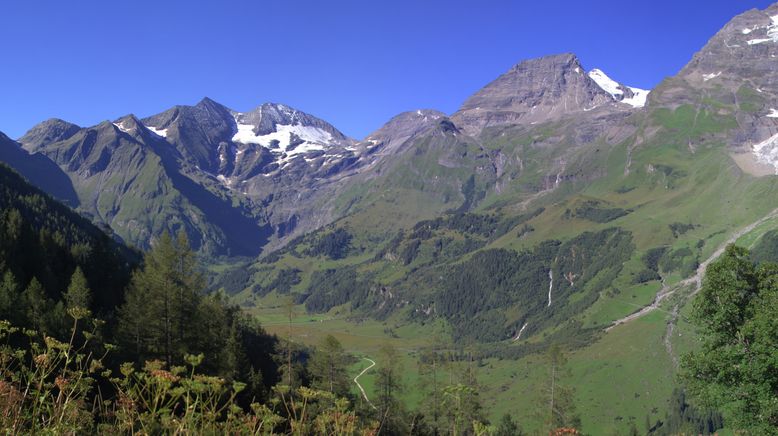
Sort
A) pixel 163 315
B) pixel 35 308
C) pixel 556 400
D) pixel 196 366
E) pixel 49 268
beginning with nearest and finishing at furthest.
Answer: pixel 196 366
pixel 35 308
pixel 163 315
pixel 556 400
pixel 49 268

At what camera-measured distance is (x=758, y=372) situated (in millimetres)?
20625

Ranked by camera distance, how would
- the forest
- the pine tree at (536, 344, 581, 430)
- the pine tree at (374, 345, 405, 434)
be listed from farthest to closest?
the pine tree at (374, 345, 405, 434)
the pine tree at (536, 344, 581, 430)
the forest

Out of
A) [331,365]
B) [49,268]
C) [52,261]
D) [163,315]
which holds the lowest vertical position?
[331,365]

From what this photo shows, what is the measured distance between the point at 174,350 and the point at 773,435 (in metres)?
43.3

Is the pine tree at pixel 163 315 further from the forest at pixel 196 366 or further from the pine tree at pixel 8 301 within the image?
the pine tree at pixel 8 301

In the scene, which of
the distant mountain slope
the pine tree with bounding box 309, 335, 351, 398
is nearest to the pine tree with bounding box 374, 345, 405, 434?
the pine tree with bounding box 309, 335, 351, 398

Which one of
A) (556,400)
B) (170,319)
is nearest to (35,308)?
(170,319)

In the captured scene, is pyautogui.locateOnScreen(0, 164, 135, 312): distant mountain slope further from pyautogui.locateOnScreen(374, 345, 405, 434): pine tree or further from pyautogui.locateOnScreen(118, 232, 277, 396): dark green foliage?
pyautogui.locateOnScreen(374, 345, 405, 434): pine tree

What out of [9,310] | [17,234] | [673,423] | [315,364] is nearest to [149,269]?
[9,310]

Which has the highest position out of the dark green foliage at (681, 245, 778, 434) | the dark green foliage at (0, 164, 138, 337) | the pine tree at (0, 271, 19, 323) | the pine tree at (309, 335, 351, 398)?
the dark green foliage at (0, 164, 138, 337)

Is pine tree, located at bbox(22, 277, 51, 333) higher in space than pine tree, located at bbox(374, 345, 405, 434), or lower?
higher

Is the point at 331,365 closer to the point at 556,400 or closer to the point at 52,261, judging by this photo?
the point at 556,400

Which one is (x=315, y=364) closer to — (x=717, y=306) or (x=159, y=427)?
(x=717, y=306)

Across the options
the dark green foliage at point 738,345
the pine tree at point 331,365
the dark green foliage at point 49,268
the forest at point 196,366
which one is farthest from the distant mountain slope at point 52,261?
the dark green foliage at point 738,345
